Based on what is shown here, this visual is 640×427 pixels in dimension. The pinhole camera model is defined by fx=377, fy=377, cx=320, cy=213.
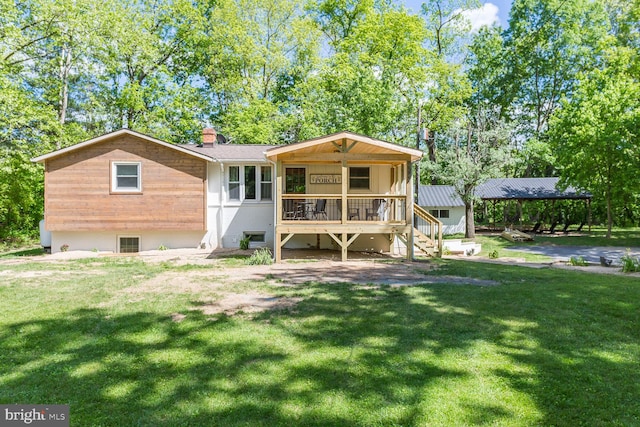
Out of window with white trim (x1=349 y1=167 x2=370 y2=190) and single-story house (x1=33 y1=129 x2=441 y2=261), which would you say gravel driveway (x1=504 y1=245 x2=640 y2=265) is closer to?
single-story house (x1=33 y1=129 x2=441 y2=261)

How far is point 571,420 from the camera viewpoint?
3.23 m

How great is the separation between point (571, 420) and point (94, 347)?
17.2ft

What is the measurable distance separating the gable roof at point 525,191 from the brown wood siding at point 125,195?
20313 millimetres

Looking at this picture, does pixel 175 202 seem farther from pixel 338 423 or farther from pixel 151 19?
pixel 151 19

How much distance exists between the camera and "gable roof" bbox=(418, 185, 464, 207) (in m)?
24.4

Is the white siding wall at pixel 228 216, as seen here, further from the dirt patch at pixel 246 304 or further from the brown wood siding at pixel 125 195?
the dirt patch at pixel 246 304

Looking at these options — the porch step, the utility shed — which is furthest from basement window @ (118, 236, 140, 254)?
the utility shed

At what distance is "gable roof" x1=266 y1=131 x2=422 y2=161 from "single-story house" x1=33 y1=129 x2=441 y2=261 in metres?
1.45

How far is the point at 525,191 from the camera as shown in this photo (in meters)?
27.0

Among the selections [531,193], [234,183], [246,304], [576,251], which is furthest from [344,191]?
[531,193]

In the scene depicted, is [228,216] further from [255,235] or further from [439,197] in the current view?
[439,197]

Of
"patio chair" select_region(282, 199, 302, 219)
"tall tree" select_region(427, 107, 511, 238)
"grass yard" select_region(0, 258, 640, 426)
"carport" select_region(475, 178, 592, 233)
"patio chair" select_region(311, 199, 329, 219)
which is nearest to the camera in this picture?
"grass yard" select_region(0, 258, 640, 426)

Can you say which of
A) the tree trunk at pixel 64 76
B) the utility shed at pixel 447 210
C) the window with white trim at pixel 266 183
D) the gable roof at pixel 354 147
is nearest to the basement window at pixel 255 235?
the window with white trim at pixel 266 183

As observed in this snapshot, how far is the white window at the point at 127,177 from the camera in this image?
1443 centimetres
